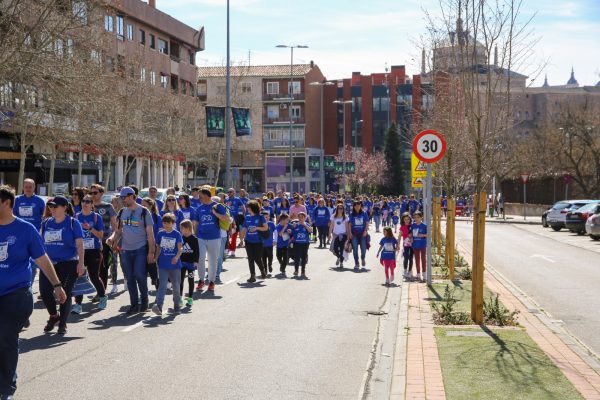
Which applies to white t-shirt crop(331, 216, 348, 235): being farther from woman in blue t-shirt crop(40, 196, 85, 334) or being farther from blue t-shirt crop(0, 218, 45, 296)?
blue t-shirt crop(0, 218, 45, 296)

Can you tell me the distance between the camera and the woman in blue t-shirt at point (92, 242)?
12.6m

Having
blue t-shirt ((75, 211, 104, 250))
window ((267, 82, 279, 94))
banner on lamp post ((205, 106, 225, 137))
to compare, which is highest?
window ((267, 82, 279, 94))

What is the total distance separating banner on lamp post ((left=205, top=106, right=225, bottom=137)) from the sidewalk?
65.4 ft

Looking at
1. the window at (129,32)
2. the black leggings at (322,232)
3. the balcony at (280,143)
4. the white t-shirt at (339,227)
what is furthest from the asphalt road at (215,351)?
the balcony at (280,143)

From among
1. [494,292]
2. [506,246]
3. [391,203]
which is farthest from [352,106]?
[494,292]

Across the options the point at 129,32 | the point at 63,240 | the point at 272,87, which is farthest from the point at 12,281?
the point at 272,87

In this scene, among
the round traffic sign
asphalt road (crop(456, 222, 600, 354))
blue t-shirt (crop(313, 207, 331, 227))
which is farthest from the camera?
blue t-shirt (crop(313, 207, 331, 227))

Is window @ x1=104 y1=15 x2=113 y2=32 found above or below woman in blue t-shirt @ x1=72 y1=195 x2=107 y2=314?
above

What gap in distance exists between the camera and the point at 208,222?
1519cm

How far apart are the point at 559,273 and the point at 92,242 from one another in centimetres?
1217

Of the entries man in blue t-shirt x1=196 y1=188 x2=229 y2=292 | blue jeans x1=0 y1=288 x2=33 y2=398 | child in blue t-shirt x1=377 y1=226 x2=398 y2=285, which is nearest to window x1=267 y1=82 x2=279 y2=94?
child in blue t-shirt x1=377 y1=226 x2=398 y2=285

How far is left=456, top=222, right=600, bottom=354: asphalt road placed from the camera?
1288 cm

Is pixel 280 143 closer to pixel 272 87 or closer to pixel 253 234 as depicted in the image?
pixel 272 87

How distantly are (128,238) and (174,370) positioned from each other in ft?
13.5
